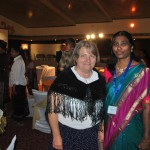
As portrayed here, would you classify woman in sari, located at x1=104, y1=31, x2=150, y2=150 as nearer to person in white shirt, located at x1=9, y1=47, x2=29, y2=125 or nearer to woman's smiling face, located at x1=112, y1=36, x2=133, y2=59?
woman's smiling face, located at x1=112, y1=36, x2=133, y2=59

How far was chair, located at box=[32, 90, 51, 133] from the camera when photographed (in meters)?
3.63

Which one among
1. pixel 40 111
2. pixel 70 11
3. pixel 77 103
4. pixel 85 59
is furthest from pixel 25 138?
pixel 70 11

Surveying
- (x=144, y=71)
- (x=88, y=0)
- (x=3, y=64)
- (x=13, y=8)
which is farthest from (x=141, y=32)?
(x=144, y=71)

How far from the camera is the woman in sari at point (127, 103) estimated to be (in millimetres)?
1635

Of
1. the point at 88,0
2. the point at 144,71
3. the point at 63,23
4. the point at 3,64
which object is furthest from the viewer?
the point at 63,23

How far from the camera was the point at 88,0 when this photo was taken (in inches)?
367

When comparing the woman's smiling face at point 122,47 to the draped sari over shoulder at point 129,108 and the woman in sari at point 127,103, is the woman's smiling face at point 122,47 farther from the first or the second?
the draped sari over shoulder at point 129,108

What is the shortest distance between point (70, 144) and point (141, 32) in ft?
35.5

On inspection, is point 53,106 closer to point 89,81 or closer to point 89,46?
point 89,81

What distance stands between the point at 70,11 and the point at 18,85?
747 cm

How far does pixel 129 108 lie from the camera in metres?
1.64

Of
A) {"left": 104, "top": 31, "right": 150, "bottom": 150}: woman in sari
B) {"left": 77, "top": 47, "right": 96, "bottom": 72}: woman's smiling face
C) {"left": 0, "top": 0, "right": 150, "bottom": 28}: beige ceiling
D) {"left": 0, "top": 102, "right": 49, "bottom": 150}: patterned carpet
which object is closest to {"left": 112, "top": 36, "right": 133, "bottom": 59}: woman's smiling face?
{"left": 104, "top": 31, "right": 150, "bottom": 150}: woman in sari

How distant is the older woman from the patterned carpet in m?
1.65

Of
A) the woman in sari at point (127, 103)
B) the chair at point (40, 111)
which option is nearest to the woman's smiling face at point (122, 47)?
the woman in sari at point (127, 103)
